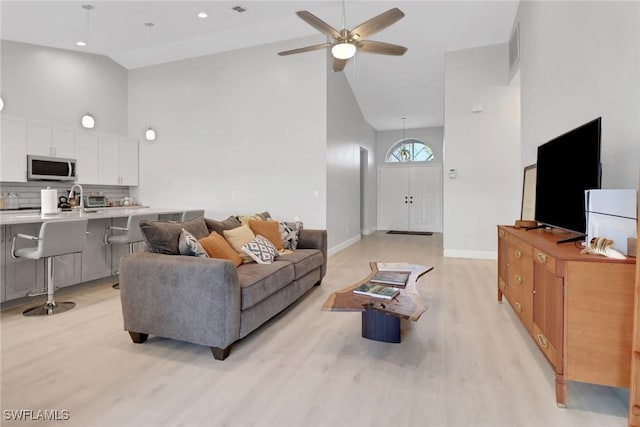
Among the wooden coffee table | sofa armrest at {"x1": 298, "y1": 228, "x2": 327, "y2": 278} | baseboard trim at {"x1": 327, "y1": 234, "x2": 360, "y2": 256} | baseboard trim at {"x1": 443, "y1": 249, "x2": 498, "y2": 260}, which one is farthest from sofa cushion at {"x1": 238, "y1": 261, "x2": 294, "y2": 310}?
baseboard trim at {"x1": 443, "y1": 249, "x2": 498, "y2": 260}

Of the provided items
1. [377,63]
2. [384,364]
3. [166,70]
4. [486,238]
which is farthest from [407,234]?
[384,364]

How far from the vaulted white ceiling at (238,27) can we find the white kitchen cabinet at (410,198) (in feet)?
11.9

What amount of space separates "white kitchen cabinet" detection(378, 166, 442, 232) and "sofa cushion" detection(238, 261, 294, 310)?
769 centimetres

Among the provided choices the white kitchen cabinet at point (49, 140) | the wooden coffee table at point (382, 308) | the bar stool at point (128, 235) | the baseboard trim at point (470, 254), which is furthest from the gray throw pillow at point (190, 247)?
the white kitchen cabinet at point (49, 140)

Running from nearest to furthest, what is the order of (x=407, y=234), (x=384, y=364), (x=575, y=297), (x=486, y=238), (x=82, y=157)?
(x=575, y=297) < (x=384, y=364) < (x=486, y=238) < (x=82, y=157) < (x=407, y=234)

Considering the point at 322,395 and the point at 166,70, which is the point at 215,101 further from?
the point at 322,395

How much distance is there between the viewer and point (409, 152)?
1038 cm

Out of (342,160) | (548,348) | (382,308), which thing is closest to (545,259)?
(548,348)

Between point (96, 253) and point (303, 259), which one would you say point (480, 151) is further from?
point (96, 253)

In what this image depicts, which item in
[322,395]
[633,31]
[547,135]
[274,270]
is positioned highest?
[633,31]

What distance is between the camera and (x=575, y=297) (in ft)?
5.54

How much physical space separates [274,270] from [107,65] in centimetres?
622

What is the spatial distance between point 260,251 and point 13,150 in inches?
187

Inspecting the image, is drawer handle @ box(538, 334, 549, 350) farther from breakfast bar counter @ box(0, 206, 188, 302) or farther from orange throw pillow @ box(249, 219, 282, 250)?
breakfast bar counter @ box(0, 206, 188, 302)
